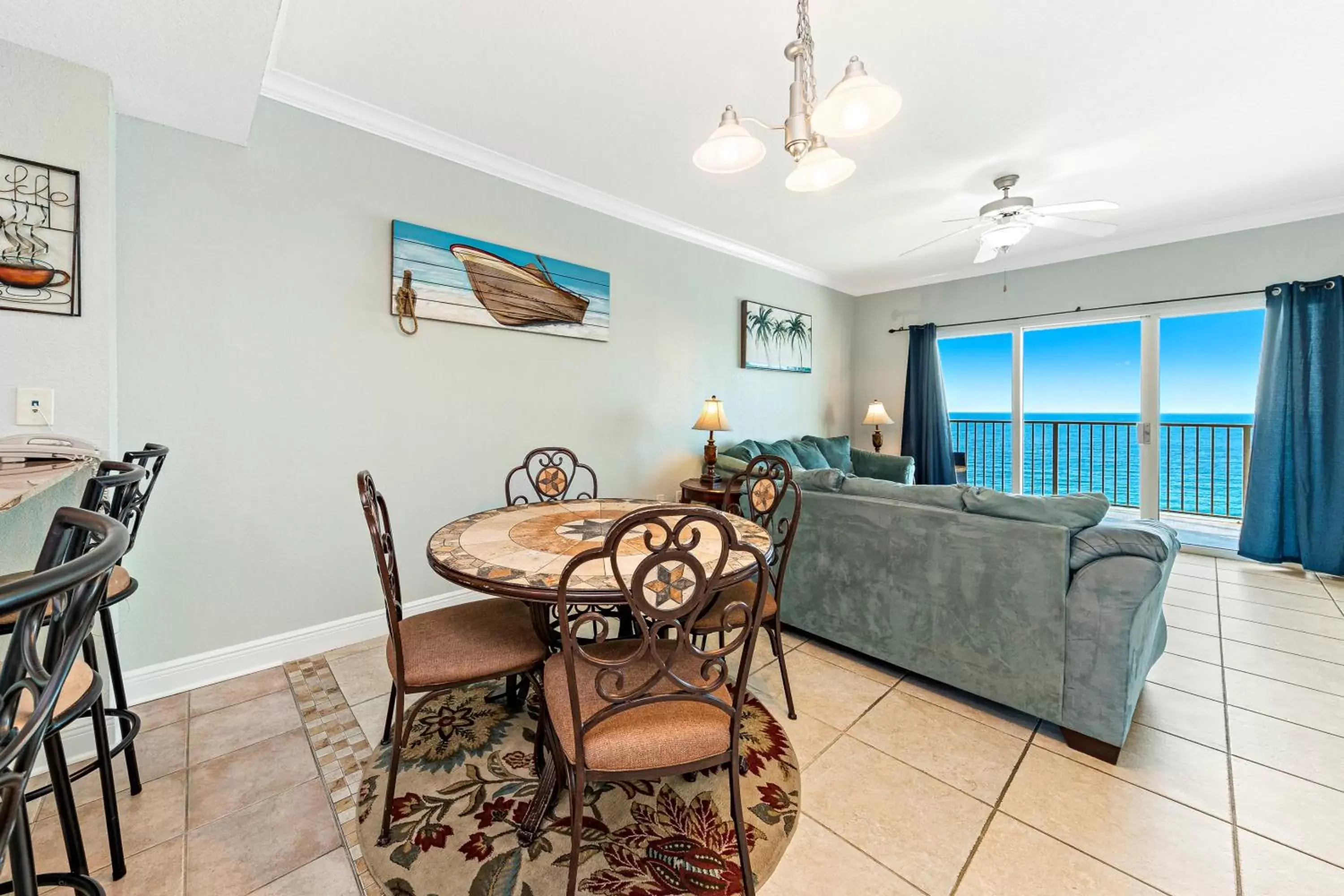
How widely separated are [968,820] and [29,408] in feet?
10.1

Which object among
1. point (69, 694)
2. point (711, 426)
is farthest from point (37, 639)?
point (711, 426)

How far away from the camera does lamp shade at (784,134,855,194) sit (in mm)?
1648

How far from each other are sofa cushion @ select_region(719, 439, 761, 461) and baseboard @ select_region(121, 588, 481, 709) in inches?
88.3

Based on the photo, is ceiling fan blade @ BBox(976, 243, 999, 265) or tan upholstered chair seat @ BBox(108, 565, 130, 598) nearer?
tan upholstered chair seat @ BBox(108, 565, 130, 598)

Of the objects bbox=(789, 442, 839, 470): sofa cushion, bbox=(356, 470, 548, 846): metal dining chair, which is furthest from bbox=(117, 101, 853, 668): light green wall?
bbox=(789, 442, 839, 470): sofa cushion

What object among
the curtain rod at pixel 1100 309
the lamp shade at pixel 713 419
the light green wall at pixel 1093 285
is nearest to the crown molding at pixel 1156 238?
the light green wall at pixel 1093 285

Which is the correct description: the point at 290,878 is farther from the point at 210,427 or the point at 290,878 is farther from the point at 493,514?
the point at 210,427

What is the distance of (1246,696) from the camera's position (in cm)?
212

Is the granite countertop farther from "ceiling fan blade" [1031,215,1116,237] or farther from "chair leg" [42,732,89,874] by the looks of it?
"ceiling fan blade" [1031,215,1116,237]

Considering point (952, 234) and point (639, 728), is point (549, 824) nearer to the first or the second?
point (639, 728)

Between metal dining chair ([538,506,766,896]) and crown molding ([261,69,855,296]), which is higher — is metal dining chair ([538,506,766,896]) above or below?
below

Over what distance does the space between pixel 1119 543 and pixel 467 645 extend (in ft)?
6.87

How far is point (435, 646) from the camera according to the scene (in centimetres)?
152

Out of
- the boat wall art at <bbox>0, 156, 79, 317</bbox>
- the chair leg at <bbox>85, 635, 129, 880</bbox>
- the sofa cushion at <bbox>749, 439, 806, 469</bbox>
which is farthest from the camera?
the sofa cushion at <bbox>749, 439, 806, 469</bbox>
